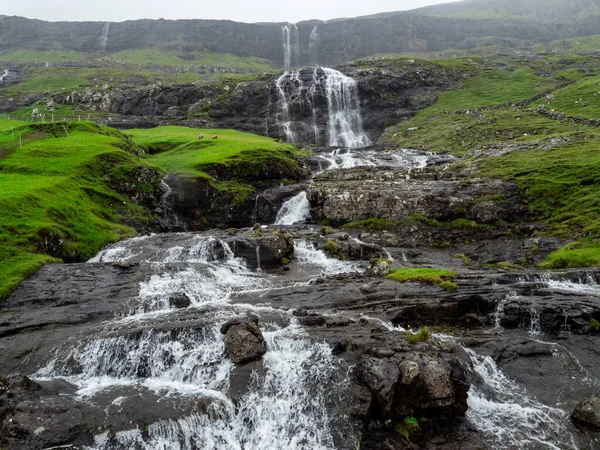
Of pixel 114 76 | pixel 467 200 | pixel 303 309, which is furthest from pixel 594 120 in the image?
pixel 114 76

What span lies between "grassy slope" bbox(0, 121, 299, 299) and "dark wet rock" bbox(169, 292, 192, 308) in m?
9.54

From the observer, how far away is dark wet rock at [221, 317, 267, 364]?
16078 mm

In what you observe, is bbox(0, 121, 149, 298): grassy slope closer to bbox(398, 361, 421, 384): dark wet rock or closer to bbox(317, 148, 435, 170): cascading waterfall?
bbox(398, 361, 421, 384): dark wet rock

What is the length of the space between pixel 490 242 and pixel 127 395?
1286 inches

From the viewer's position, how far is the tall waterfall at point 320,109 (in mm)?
90625

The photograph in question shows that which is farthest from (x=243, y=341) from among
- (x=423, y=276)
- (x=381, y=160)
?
(x=381, y=160)

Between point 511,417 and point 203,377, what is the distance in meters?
11.8

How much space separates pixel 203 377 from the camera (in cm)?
1556

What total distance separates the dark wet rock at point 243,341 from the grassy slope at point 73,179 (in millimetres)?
14706

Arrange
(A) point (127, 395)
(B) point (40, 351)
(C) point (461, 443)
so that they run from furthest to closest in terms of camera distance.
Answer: (B) point (40, 351) → (A) point (127, 395) → (C) point (461, 443)

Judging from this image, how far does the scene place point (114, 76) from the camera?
146250mm

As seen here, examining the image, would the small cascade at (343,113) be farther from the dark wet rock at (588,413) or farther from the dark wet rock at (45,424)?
the dark wet rock at (45,424)

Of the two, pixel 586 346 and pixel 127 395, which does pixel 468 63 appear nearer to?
pixel 586 346

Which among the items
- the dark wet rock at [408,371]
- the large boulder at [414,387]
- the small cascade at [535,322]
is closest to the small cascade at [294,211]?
the small cascade at [535,322]
